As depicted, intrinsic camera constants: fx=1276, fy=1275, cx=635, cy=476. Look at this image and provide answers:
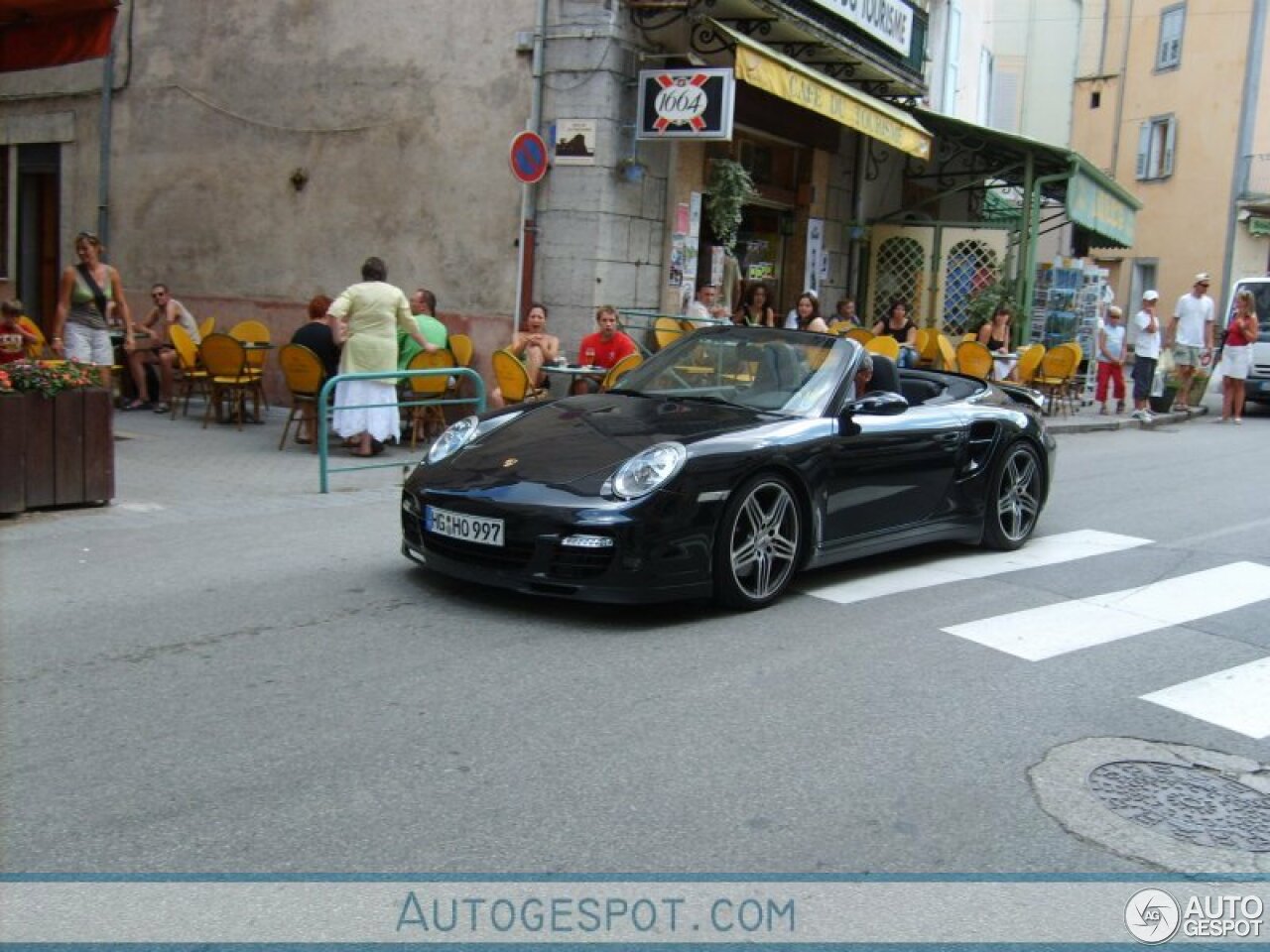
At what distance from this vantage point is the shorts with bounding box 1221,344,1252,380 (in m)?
18.8

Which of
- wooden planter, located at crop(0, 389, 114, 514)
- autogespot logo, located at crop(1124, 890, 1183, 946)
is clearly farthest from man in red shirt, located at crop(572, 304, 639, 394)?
autogespot logo, located at crop(1124, 890, 1183, 946)

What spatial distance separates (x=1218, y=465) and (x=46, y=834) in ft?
41.2

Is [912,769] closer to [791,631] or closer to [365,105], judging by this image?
[791,631]

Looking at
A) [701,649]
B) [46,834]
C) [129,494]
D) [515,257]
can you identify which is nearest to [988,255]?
[515,257]

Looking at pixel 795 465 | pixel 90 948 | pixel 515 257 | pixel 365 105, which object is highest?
pixel 365 105

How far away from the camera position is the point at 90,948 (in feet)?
9.77

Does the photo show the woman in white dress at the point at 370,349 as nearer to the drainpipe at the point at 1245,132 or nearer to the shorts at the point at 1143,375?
the shorts at the point at 1143,375

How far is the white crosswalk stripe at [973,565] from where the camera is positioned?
687 centimetres

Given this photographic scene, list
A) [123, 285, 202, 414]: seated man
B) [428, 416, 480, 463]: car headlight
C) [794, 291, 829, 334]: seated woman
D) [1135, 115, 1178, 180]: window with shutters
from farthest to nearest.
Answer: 1. [1135, 115, 1178, 180]: window with shutters
2. [794, 291, 829, 334]: seated woman
3. [123, 285, 202, 414]: seated man
4. [428, 416, 480, 463]: car headlight

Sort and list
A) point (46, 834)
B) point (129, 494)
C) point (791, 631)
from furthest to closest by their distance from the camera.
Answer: point (129, 494) → point (791, 631) → point (46, 834)

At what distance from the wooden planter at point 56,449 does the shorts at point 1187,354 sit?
1601cm

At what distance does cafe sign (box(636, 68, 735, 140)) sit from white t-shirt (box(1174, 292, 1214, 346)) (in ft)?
31.0

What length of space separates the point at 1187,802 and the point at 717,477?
2532 millimetres

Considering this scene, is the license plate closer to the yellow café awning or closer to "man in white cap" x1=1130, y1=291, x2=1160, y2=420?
the yellow café awning
